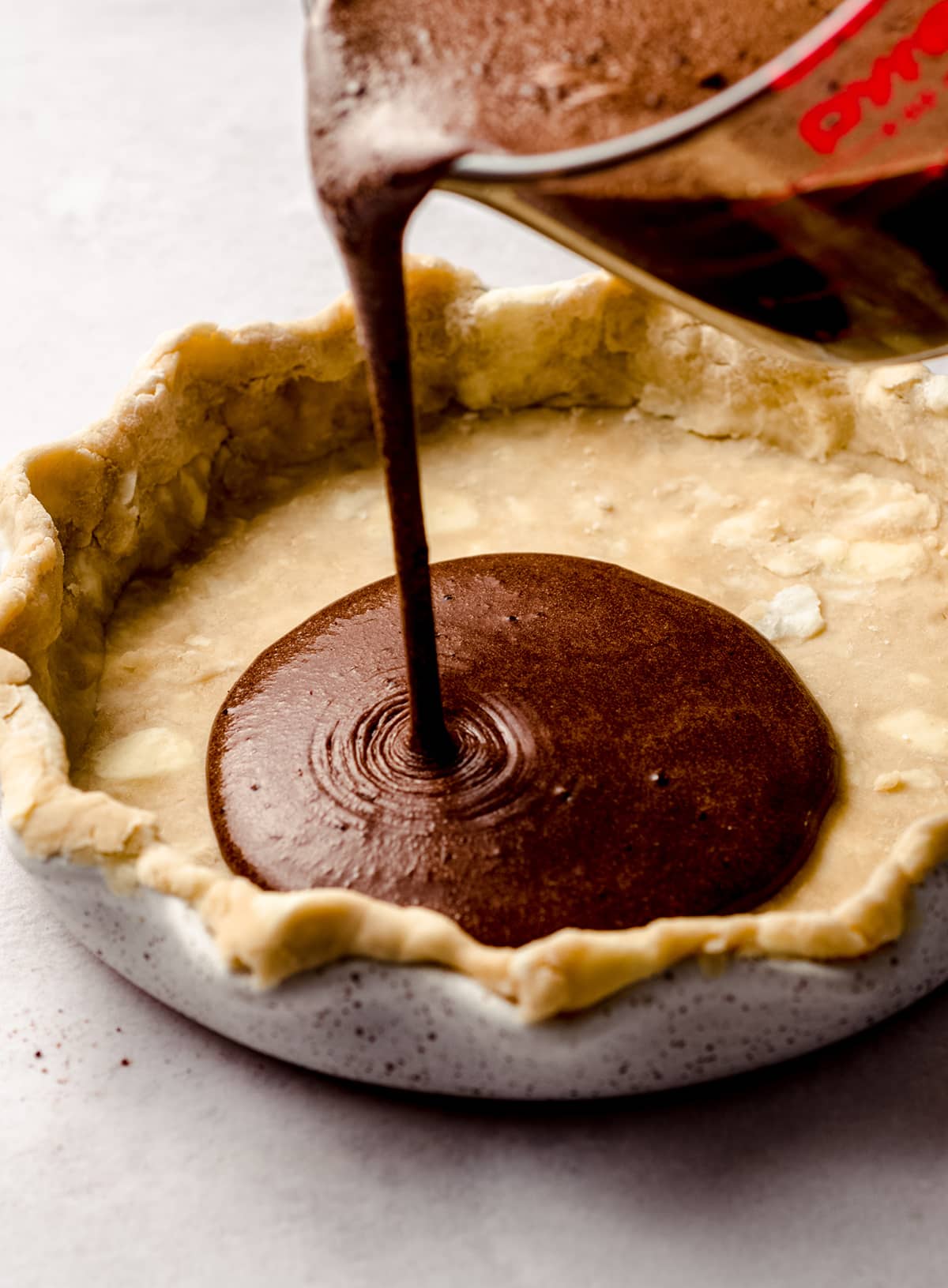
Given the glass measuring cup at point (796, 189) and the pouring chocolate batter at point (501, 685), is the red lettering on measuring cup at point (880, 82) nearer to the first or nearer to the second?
the glass measuring cup at point (796, 189)

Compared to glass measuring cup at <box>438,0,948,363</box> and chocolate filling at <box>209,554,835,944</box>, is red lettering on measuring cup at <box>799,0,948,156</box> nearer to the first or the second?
glass measuring cup at <box>438,0,948,363</box>

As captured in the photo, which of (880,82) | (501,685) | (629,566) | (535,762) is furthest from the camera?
(629,566)

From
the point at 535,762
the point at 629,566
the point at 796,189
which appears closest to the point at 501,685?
the point at 535,762

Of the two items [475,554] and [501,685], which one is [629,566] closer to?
[475,554]

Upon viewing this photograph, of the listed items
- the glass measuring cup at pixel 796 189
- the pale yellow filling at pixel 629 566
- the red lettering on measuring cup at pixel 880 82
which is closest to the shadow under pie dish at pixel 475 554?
the pale yellow filling at pixel 629 566

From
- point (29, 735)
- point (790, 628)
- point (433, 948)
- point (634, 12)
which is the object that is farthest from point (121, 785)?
point (634, 12)

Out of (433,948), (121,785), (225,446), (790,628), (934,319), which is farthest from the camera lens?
(225,446)

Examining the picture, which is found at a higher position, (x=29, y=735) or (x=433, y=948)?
(x=29, y=735)

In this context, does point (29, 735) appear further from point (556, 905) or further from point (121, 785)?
point (556, 905)
